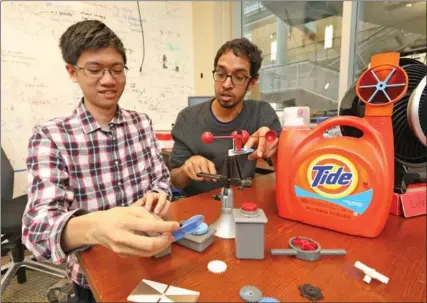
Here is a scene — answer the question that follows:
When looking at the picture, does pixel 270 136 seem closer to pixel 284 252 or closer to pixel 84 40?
pixel 284 252

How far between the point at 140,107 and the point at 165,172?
1.43 m

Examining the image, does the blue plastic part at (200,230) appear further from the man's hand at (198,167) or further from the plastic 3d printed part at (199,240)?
the man's hand at (198,167)

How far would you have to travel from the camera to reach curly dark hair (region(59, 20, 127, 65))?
740 mm

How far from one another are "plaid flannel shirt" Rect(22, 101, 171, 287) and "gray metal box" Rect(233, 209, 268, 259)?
0.32 meters

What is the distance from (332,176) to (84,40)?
720 mm

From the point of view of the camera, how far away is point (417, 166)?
65cm

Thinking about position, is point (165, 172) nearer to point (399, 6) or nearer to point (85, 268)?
point (85, 268)

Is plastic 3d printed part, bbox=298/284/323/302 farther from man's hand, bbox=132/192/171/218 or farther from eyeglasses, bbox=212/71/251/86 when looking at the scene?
eyeglasses, bbox=212/71/251/86

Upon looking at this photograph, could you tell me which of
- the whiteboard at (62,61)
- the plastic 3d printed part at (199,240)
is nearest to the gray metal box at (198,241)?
the plastic 3d printed part at (199,240)

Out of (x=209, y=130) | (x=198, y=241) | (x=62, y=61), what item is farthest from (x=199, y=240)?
(x=62, y=61)

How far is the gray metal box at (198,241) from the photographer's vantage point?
0.50 m

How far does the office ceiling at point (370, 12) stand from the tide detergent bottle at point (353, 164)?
4.54 ft

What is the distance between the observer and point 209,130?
3.95 ft

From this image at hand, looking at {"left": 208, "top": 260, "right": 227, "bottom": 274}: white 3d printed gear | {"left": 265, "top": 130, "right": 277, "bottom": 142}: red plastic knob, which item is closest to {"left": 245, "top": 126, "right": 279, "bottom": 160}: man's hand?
{"left": 265, "top": 130, "right": 277, "bottom": 142}: red plastic knob
